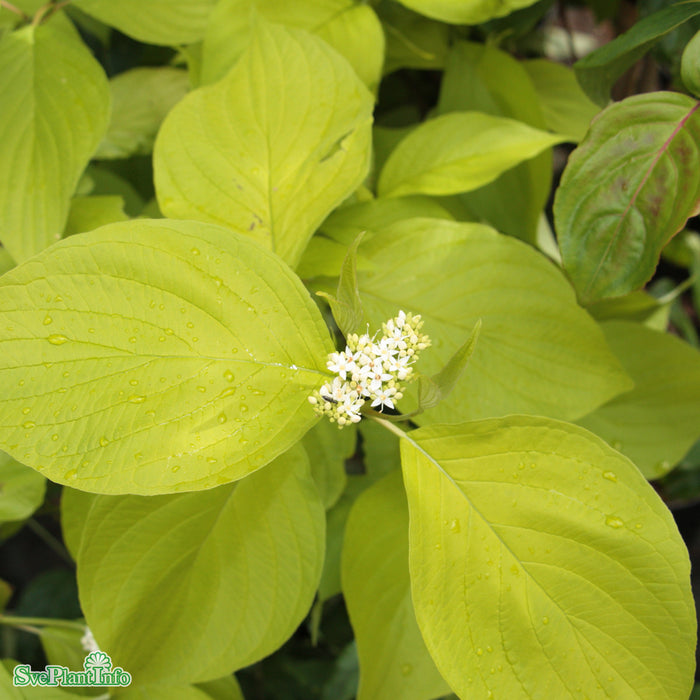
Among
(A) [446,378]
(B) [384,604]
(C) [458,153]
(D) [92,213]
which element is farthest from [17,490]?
(C) [458,153]

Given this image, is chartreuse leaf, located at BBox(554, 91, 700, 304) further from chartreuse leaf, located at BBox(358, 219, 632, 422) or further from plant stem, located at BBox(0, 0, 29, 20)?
plant stem, located at BBox(0, 0, 29, 20)

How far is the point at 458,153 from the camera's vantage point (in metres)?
A: 0.75

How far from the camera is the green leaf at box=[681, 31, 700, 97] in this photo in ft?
1.80

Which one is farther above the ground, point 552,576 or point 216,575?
point 552,576

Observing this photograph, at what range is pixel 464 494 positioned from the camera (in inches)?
19.1

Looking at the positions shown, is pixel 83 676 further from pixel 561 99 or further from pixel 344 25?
pixel 561 99

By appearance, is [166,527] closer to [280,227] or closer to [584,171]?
[280,227]

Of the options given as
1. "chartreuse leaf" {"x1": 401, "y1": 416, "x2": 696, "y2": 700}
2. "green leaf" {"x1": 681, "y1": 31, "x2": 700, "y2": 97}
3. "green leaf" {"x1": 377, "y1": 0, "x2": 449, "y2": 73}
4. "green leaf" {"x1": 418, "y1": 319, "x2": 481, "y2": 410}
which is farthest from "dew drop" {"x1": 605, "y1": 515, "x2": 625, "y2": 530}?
"green leaf" {"x1": 377, "y1": 0, "x2": 449, "y2": 73}

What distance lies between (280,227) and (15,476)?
0.45 m

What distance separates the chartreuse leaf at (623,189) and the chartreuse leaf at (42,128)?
55 centimetres

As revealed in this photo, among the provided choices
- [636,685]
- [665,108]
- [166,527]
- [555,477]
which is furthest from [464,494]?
[665,108]

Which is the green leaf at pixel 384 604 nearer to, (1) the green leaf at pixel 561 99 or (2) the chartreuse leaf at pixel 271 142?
(2) the chartreuse leaf at pixel 271 142

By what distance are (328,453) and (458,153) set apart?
413 mm

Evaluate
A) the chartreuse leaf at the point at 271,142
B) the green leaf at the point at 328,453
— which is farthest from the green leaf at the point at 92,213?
the green leaf at the point at 328,453
